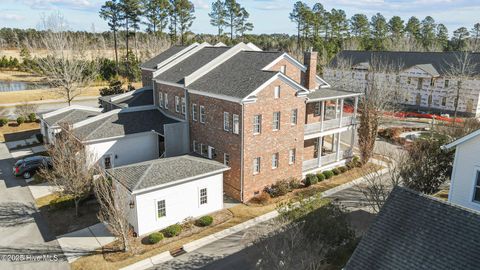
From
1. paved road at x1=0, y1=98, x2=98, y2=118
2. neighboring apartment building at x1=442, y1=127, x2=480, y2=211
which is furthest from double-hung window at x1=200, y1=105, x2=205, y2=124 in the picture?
paved road at x1=0, y1=98, x2=98, y2=118

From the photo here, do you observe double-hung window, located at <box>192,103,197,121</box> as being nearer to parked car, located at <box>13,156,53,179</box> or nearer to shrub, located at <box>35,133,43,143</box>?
parked car, located at <box>13,156,53,179</box>

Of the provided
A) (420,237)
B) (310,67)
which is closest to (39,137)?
(310,67)

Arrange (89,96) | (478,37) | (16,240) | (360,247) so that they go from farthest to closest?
(478,37) < (89,96) < (16,240) < (360,247)

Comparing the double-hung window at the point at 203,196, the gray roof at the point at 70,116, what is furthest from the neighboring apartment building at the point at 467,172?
the gray roof at the point at 70,116

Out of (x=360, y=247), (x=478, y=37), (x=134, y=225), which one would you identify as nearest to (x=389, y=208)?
(x=360, y=247)

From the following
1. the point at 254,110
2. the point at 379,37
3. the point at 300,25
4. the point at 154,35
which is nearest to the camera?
the point at 254,110

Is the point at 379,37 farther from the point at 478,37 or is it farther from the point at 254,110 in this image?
the point at 254,110
